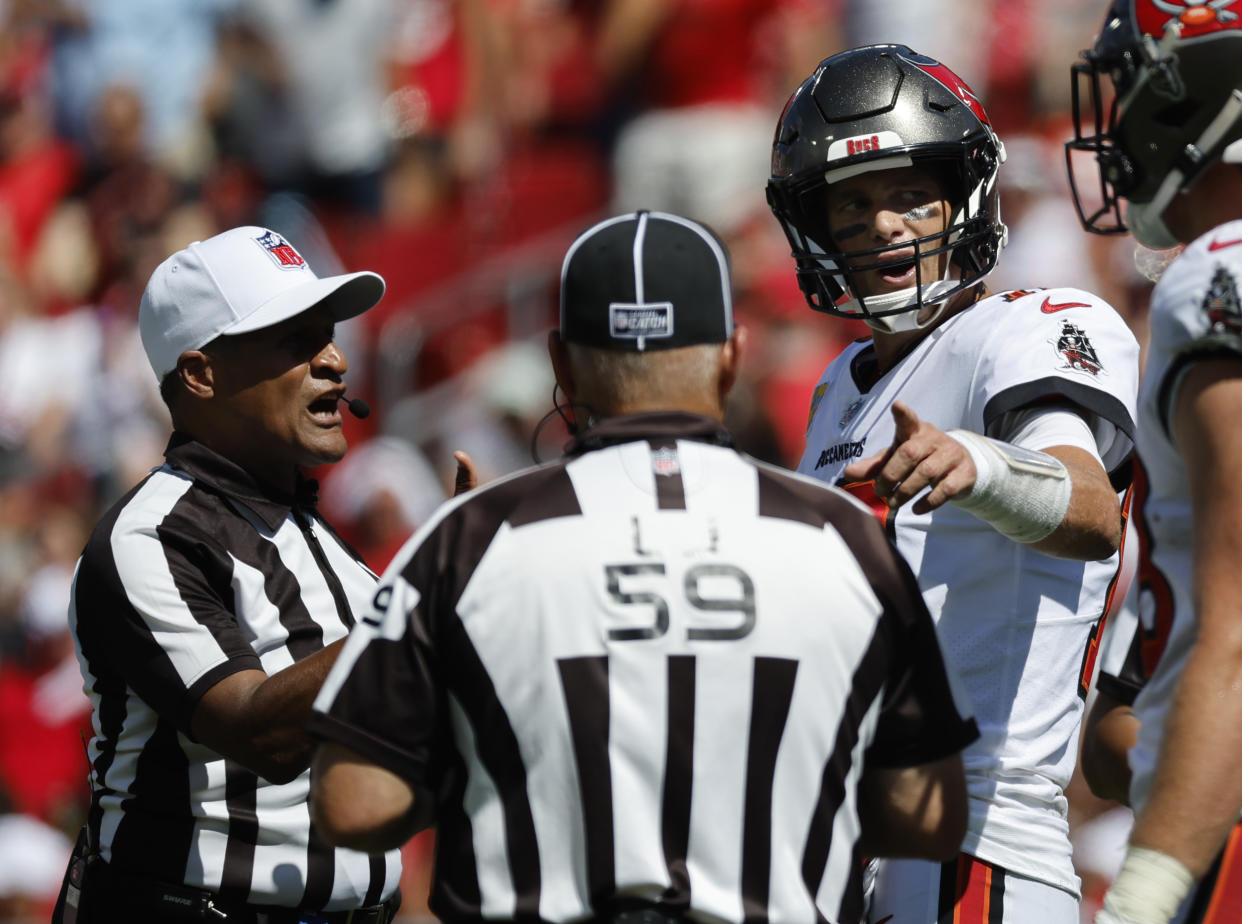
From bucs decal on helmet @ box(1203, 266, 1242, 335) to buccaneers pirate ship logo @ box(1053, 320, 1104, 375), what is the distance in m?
0.80

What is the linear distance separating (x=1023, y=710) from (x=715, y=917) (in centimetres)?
108

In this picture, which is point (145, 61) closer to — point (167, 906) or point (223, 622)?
point (223, 622)

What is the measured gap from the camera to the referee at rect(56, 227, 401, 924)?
3191mm

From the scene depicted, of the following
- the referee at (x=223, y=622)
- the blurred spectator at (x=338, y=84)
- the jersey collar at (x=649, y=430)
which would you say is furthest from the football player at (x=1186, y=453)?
the blurred spectator at (x=338, y=84)

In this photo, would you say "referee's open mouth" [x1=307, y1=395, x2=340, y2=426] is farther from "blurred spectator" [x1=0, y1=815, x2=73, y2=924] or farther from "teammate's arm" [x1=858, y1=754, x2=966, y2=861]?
"blurred spectator" [x1=0, y1=815, x2=73, y2=924]

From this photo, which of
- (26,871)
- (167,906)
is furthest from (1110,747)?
(26,871)

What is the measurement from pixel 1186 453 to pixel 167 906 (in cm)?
215

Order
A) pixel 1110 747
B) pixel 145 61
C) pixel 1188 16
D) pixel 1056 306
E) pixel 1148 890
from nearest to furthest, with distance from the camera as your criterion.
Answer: pixel 1148 890 < pixel 1188 16 < pixel 1110 747 < pixel 1056 306 < pixel 145 61

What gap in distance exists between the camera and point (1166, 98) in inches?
101

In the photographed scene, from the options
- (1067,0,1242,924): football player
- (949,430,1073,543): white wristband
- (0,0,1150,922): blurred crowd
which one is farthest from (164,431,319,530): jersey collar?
(0,0,1150,922): blurred crowd

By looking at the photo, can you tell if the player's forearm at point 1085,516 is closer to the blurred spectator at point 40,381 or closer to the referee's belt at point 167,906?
the referee's belt at point 167,906

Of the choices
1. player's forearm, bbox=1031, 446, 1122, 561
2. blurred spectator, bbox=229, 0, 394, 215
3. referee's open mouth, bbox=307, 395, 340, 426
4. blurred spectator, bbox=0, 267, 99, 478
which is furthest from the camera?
blurred spectator, bbox=229, 0, 394, 215

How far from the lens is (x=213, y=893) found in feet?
10.7

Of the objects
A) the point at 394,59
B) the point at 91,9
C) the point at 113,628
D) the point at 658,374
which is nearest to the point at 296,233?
the point at 394,59
